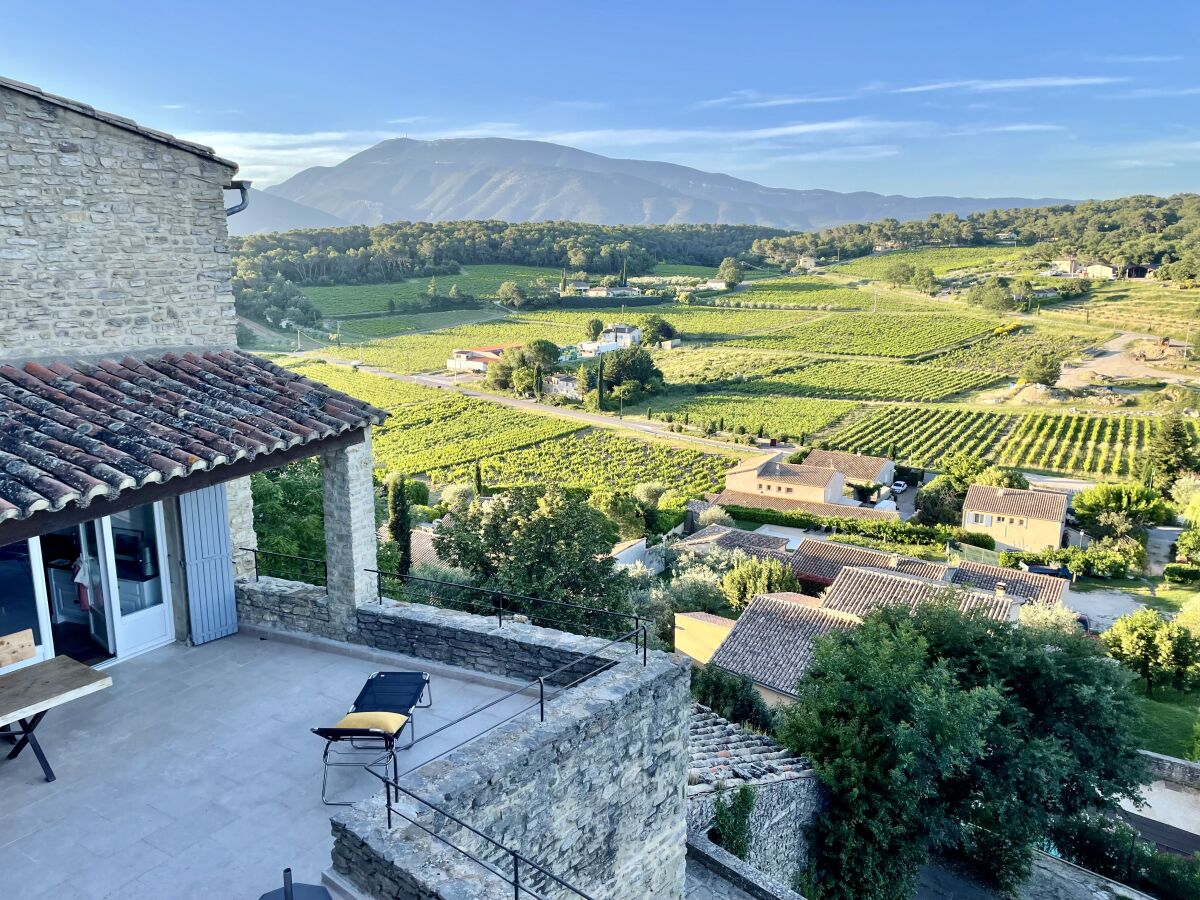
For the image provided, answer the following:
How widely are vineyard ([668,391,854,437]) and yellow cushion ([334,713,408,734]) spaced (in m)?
55.2

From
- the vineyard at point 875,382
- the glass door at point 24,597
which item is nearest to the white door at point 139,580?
the glass door at point 24,597

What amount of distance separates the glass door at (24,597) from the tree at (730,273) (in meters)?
130

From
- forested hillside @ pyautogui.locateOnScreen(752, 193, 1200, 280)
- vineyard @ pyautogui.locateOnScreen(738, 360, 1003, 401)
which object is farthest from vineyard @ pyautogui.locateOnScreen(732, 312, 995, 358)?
forested hillside @ pyautogui.locateOnScreen(752, 193, 1200, 280)

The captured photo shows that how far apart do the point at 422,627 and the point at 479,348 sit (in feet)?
265

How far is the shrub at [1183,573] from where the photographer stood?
32.2 m

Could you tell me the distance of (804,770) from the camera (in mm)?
11398

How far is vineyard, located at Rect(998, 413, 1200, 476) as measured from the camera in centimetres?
5028

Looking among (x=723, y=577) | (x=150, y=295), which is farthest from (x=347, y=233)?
(x=150, y=295)

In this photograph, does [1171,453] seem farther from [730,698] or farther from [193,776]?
[193,776]

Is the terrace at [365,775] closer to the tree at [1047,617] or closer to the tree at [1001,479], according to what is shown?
the tree at [1047,617]

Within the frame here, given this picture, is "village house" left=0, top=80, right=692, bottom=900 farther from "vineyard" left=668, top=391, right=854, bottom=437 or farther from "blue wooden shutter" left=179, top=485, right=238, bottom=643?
"vineyard" left=668, top=391, right=854, bottom=437

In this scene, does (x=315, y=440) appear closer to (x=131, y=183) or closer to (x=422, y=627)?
(x=422, y=627)

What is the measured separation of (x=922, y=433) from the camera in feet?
193

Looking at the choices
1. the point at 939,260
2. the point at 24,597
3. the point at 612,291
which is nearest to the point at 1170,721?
the point at 24,597
